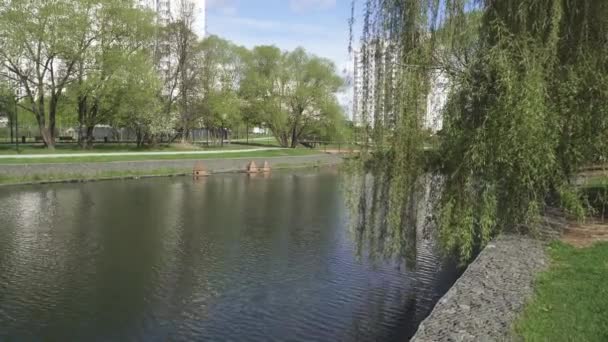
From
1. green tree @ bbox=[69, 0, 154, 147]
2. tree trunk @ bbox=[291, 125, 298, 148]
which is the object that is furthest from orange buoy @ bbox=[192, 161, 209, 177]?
tree trunk @ bbox=[291, 125, 298, 148]

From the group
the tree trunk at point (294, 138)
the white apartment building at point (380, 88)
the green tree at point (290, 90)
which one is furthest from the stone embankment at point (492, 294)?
the tree trunk at point (294, 138)

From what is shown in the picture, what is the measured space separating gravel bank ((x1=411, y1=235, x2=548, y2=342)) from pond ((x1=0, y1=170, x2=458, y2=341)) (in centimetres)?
186

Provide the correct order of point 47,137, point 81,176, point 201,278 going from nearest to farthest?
1. point 201,278
2. point 81,176
3. point 47,137

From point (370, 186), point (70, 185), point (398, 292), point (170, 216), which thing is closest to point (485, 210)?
point (370, 186)

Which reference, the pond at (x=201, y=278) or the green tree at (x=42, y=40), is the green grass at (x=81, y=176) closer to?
the pond at (x=201, y=278)

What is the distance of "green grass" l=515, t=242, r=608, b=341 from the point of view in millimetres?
5496

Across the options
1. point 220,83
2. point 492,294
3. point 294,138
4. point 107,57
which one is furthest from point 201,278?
point 294,138

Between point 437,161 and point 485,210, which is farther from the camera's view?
point 437,161

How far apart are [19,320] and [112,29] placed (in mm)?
32594

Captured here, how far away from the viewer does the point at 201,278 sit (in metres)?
11.8

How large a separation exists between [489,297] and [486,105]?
3352mm

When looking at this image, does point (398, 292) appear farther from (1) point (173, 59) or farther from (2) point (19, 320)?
(1) point (173, 59)

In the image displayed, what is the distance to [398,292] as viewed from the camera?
423 inches

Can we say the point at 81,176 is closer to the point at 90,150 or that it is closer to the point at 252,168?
the point at 90,150
